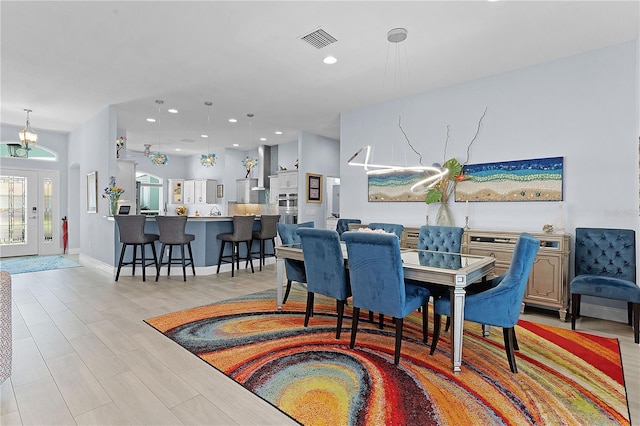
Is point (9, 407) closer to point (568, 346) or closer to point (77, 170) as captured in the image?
point (568, 346)

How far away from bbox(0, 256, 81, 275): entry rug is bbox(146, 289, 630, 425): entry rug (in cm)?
430

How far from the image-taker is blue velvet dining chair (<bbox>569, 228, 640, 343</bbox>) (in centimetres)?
308

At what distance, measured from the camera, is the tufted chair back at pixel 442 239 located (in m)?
3.67

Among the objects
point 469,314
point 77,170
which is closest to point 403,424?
point 469,314

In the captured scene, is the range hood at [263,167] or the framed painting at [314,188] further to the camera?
the range hood at [263,167]

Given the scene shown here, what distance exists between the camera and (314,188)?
26.0ft

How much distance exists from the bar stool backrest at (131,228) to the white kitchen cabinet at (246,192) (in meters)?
4.48

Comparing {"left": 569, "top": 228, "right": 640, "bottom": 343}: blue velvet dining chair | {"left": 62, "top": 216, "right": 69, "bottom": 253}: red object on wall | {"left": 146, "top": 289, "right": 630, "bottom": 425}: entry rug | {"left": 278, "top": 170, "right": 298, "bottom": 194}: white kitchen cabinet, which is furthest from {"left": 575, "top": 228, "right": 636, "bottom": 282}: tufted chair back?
{"left": 62, "top": 216, "right": 69, "bottom": 253}: red object on wall

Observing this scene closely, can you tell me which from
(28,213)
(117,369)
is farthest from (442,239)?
(28,213)

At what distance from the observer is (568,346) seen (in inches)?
115

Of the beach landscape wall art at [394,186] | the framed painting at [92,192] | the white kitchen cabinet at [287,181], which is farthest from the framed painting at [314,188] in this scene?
the framed painting at [92,192]

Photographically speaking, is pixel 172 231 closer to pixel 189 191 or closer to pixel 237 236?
pixel 237 236

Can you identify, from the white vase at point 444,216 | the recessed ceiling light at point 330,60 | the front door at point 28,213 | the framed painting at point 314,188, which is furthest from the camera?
the framed painting at point 314,188

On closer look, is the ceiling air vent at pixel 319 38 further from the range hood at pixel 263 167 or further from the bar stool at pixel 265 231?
the range hood at pixel 263 167
